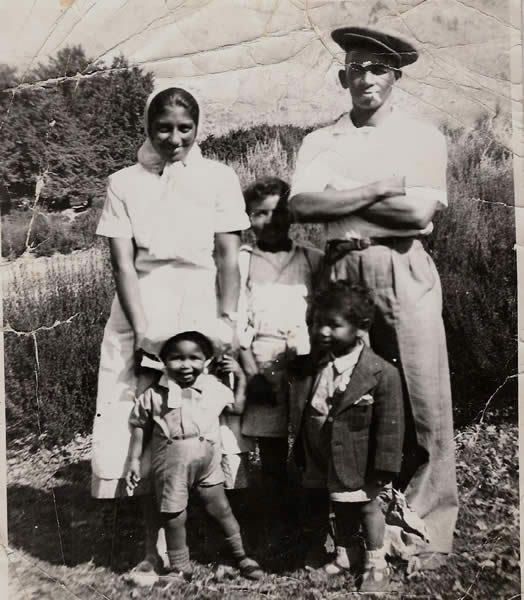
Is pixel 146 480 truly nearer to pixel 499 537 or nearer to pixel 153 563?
pixel 153 563

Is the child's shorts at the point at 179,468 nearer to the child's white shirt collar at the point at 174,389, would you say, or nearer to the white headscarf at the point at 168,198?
the child's white shirt collar at the point at 174,389

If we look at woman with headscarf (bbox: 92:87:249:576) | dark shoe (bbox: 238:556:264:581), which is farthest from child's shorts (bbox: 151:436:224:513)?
dark shoe (bbox: 238:556:264:581)

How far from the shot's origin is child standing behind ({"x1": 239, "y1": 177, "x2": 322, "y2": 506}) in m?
3.39

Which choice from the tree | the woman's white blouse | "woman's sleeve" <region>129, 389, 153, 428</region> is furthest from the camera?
the tree

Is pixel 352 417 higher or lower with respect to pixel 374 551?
higher

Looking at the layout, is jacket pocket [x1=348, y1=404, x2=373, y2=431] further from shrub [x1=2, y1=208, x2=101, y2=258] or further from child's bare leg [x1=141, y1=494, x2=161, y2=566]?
shrub [x1=2, y1=208, x2=101, y2=258]

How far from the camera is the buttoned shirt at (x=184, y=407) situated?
333cm

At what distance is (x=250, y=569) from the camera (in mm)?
3436

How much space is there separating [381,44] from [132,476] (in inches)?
72.5

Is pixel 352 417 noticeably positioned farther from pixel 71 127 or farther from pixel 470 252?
pixel 71 127

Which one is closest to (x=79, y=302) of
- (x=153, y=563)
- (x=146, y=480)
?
(x=146, y=480)

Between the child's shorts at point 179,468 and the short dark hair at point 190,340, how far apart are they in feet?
1.00

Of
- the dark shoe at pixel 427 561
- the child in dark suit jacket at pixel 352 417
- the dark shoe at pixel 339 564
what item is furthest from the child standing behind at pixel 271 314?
the dark shoe at pixel 427 561

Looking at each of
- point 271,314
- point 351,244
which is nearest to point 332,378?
point 271,314
